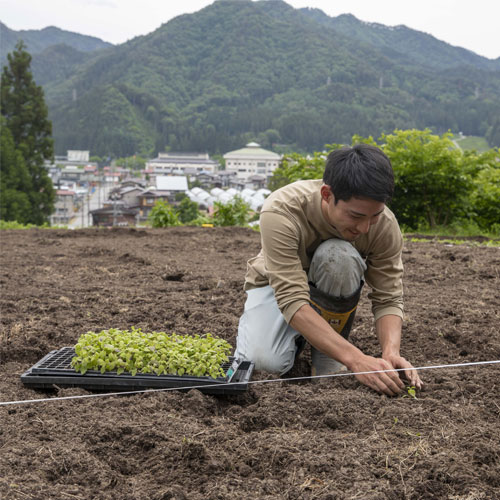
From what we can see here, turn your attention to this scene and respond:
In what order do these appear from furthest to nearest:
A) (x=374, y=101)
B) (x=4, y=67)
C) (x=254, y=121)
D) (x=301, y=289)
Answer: (x=254, y=121) → (x=374, y=101) → (x=4, y=67) → (x=301, y=289)

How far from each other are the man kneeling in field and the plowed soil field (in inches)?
6.1

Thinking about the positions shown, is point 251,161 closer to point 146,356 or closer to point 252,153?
point 252,153

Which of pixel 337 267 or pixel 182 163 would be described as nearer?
pixel 337 267

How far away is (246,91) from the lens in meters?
115

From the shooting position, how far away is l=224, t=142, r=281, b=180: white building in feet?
324

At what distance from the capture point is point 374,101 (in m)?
95.3

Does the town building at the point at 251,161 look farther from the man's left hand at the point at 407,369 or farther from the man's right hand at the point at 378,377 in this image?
Answer: the man's right hand at the point at 378,377

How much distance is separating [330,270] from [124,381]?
3.19ft

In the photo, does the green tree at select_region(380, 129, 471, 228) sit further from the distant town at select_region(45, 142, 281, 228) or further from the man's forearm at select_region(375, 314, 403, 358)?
the distant town at select_region(45, 142, 281, 228)

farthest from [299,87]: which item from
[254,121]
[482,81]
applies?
[482,81]

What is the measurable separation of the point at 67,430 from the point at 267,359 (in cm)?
96

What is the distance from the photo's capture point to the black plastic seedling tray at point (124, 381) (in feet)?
6.93

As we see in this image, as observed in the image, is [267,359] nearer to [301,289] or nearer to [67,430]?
[301,289]

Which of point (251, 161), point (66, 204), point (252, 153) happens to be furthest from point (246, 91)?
point (66, 204)
